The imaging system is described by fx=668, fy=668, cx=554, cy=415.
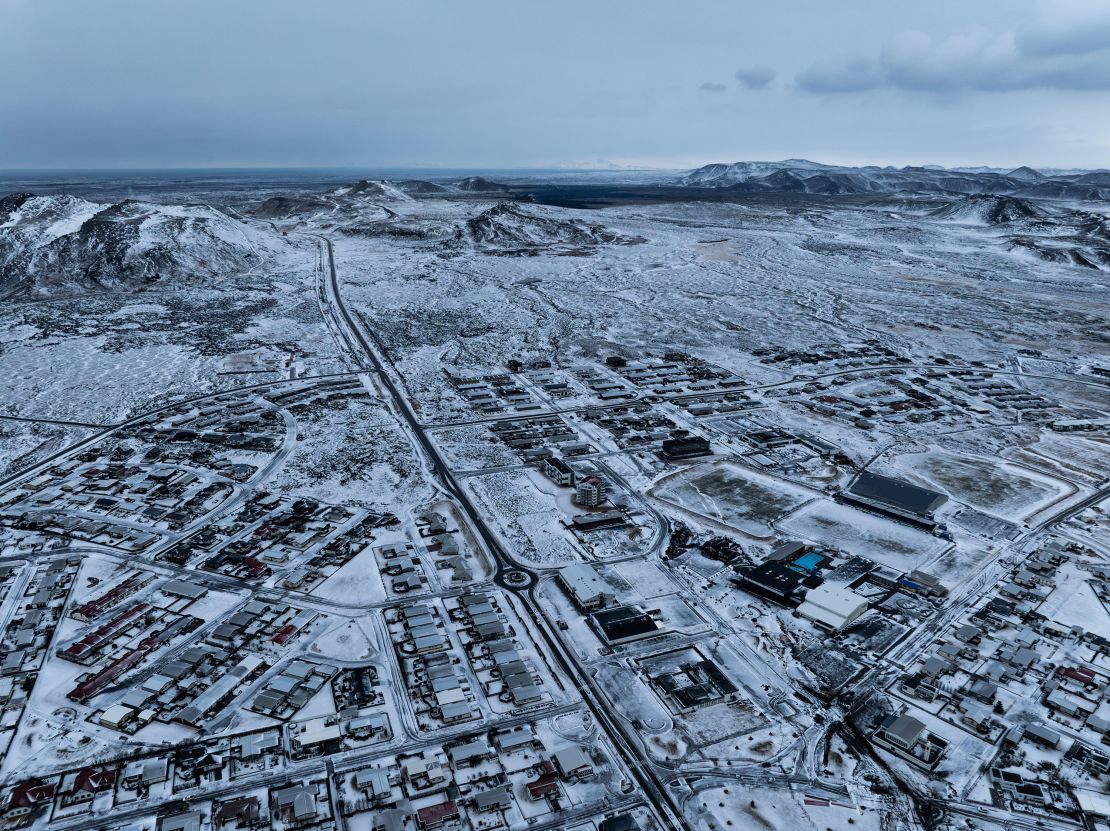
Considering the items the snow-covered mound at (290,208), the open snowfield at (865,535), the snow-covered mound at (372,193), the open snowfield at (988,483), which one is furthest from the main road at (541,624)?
the snow-covered mound at (372,193)

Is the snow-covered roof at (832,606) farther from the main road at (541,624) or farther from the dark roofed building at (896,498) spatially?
the main road at (541,624)

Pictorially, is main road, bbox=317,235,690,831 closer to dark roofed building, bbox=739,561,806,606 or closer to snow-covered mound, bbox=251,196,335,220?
dark roofed building, bbox=739,561,806,606

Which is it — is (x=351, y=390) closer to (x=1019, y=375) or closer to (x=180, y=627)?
(x=180, y=627)

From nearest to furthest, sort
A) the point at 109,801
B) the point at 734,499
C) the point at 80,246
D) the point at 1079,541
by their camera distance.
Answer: the point at 109,801 → the point at 1079,541 → the point at 734,499 → the point at 80,246

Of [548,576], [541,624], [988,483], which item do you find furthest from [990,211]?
[541,624]

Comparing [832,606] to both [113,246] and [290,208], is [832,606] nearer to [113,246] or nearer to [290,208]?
[113,246]

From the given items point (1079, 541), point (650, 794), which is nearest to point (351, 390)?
point (650, 794)

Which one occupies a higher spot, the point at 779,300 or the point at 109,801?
the point at 779,300
